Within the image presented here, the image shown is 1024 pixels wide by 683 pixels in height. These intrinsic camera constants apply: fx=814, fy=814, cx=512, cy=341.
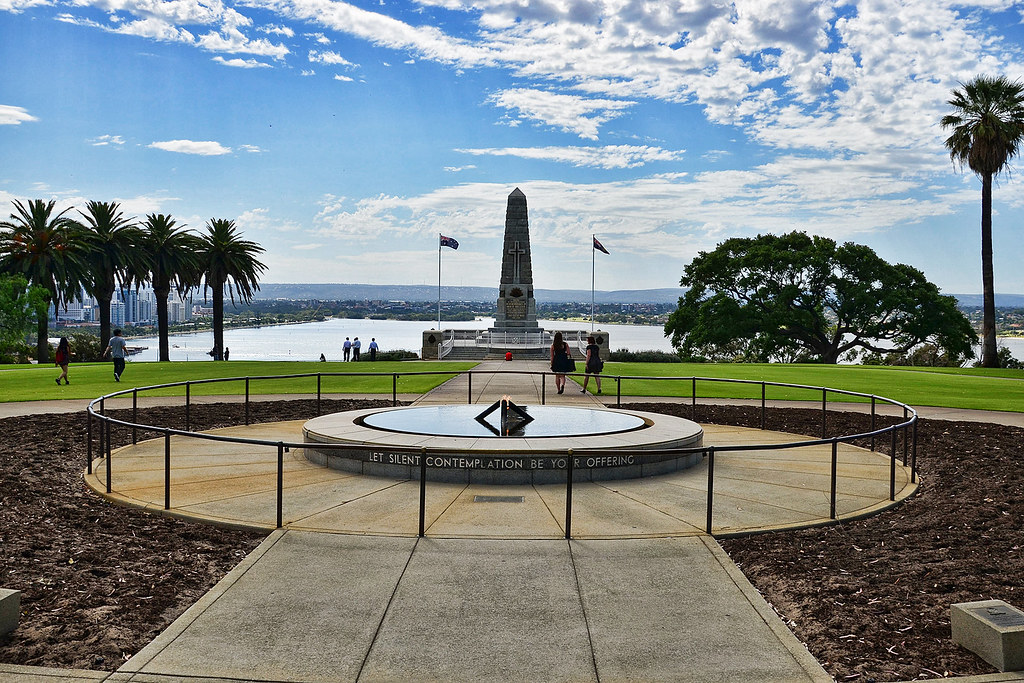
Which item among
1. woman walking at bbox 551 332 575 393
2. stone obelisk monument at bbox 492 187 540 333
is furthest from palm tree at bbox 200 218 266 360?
woman walking at bbox 551 332 575 393

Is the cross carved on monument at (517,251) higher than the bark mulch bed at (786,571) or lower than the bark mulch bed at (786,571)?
higher

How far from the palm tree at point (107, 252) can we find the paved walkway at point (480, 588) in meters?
54.4

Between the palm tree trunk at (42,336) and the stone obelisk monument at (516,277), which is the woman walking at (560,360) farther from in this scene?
the palm tree trunk at (42,336)

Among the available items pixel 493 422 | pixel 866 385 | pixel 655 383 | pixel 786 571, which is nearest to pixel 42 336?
pixel 655 383

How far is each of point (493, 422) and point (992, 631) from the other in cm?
879

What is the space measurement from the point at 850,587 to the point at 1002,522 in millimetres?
3039

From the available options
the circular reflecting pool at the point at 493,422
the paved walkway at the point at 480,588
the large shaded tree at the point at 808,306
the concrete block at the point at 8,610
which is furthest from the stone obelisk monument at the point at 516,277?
the concrete block at the point at 8,610

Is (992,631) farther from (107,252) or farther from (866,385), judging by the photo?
(107,252)

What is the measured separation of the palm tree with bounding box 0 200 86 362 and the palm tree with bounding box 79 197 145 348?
0.97 m

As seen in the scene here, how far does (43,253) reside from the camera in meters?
57.3

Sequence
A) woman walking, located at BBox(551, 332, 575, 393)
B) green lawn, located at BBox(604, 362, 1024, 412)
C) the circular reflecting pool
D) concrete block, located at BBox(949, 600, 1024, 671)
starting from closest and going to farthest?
concrete block, located at BBox(949, 600, 1024, 671)
the circular reflecting pool
woman walking, located at BBox(551, 332, 575, 393)
green lawn, located at BBox(604, 362, 1024, 412)

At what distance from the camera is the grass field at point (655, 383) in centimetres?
2376

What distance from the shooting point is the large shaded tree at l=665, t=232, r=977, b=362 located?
56000 mm

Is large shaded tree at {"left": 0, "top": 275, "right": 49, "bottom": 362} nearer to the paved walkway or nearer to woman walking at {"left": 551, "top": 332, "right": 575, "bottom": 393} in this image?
woman walking at {"left": 551, "top": 332, "right": 575, "bottom": 393}
